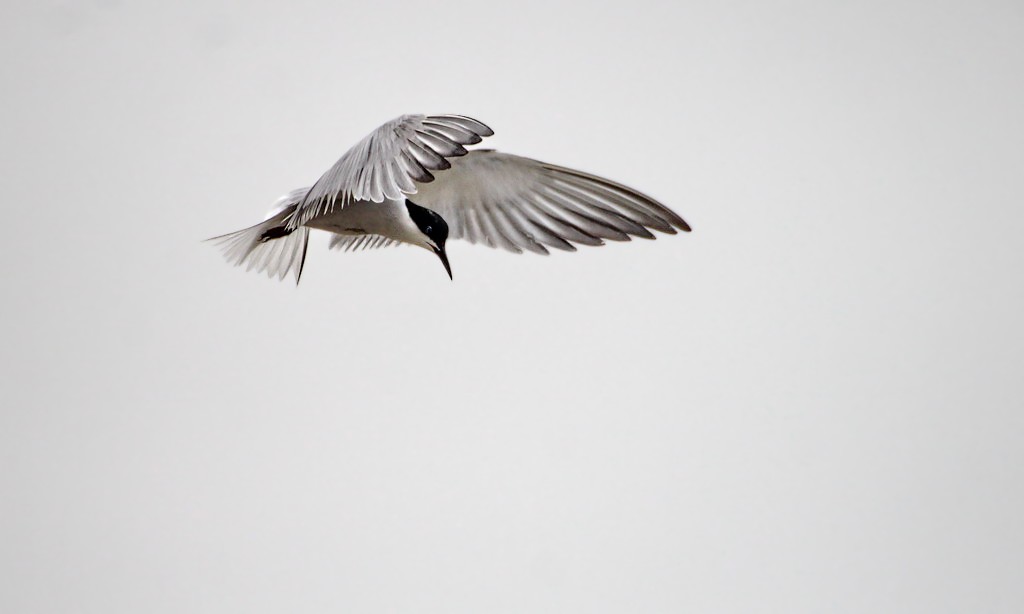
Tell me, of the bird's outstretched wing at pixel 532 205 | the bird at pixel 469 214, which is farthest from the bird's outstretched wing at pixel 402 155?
the bird's outstretched wing at pixel 532 205

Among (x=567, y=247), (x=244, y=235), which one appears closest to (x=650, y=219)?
(x=567, y=247)

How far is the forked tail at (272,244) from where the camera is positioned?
2.48 ft

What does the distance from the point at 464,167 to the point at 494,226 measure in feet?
0.17

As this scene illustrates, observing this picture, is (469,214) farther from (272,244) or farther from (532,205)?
(272,244)

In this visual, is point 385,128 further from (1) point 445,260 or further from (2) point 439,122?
(1) point 445,260

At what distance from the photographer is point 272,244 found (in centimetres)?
83

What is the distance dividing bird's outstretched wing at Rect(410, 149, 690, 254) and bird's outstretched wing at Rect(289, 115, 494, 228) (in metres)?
0.13

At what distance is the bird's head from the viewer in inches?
27.6

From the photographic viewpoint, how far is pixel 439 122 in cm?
60

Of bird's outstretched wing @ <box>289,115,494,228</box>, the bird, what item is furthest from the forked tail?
bird's outstretched wing @ <box>289,115,494,228</box>

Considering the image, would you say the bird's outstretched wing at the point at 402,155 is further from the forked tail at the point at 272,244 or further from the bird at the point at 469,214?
the forked tail at the point at 272,244

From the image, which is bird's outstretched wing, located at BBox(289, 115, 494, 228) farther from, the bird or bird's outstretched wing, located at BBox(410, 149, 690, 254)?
bird's outstretched wing, located at BBox(410, 149, 690, 254)

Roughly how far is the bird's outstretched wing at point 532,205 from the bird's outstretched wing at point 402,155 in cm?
13

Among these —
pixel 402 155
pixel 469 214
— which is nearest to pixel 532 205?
pixel 469 214
